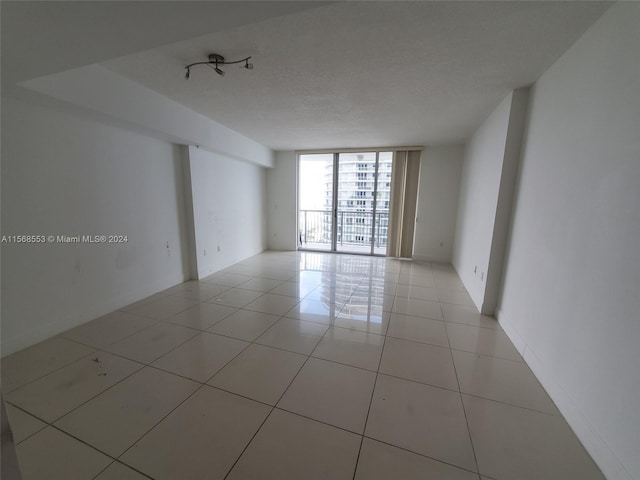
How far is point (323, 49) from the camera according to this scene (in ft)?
5.91

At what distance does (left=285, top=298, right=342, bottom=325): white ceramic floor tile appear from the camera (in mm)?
2643

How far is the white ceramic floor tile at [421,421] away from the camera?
130 cm

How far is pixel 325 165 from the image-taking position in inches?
233

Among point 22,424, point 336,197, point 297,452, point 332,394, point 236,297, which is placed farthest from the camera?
point 336,197

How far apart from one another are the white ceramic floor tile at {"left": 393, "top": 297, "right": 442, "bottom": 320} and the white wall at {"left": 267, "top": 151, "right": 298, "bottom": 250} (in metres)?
3.36

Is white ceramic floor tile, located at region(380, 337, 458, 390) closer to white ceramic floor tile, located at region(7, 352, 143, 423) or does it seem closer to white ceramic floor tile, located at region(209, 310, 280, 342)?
white ceramic floor tile, located at region(209, 310, 280, 342)

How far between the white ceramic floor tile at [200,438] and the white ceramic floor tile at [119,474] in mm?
24

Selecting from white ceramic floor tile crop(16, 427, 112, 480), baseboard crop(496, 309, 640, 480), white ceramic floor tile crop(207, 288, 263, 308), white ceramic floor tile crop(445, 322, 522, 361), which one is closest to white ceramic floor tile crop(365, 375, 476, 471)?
baseboard crop(496, 309, 640, 480)

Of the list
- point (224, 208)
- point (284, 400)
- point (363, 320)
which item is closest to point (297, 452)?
point (284, 400)

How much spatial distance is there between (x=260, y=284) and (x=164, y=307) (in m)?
1.21

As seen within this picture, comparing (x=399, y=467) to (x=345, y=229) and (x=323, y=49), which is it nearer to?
(x=323, y=49)

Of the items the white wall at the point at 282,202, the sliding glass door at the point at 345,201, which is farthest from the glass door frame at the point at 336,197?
the white wall at the point at 282,202

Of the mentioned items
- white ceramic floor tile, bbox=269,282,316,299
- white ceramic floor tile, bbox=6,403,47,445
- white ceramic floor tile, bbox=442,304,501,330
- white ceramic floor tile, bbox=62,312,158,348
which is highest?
white ceramic floor tile, bbox=442,304,501,330

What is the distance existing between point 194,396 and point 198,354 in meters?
0.46
